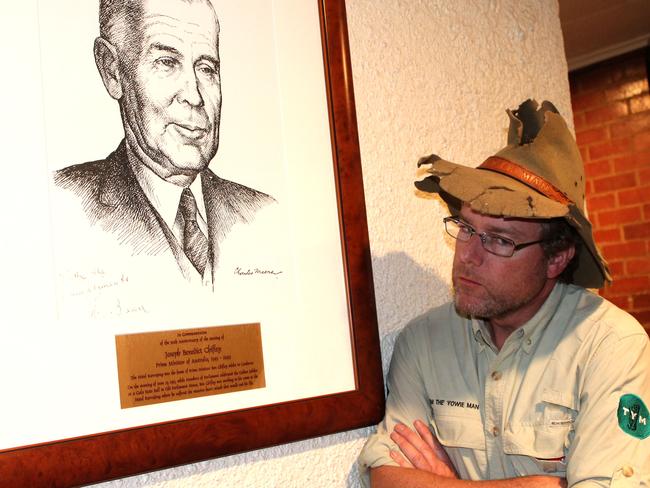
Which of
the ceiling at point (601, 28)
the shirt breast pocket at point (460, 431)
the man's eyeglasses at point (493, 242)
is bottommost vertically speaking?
the shirt breast pocket at point (460, 431)

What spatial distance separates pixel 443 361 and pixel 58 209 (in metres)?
0.78

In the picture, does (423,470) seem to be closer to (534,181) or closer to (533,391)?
(533,391)

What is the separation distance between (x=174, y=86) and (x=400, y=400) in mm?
704

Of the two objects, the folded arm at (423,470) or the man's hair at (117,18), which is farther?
the folded arm at (423,470)

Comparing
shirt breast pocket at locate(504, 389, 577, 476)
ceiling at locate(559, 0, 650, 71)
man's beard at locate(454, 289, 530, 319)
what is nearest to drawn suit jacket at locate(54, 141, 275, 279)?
man's beard at locate(454, 289, 530, 319)

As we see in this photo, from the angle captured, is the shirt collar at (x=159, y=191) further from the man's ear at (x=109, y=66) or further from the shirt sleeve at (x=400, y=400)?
the shirt sleeve at (x=400, y=400)

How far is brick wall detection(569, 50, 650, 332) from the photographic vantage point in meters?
3.37

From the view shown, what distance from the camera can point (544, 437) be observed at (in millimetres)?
1220

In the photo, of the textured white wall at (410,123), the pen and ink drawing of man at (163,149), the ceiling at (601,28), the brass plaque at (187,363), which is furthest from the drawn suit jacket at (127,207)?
the ceiling at (601,28)

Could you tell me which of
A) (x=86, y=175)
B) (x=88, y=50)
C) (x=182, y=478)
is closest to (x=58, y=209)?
(x=86, y=175)

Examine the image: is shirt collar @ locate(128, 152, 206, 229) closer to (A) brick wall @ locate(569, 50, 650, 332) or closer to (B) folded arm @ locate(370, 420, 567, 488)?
(B) folded arm @ locate(370, 420, 567, 488)

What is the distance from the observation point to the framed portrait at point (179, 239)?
0.93m

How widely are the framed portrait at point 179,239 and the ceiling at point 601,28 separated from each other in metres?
2.14

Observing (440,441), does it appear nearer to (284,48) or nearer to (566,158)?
(566,158)
